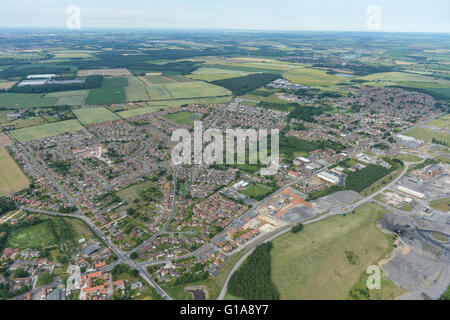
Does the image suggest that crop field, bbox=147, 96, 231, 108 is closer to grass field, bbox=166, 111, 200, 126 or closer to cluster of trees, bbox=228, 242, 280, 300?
grass field, bbox=166, 111, 200, 126

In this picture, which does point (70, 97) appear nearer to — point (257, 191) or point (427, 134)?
point (257, 191)

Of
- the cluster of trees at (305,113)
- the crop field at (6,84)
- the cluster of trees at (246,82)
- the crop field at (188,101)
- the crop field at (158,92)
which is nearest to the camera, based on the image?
the cluster of trees at (305,113)

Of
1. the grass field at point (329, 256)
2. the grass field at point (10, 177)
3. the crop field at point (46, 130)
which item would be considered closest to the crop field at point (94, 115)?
the crop field at point (46, 130)

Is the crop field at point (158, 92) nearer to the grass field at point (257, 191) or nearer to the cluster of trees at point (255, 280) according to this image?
the grass field at point (257, 191)

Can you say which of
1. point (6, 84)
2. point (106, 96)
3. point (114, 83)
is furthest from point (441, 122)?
point (6, 84)
